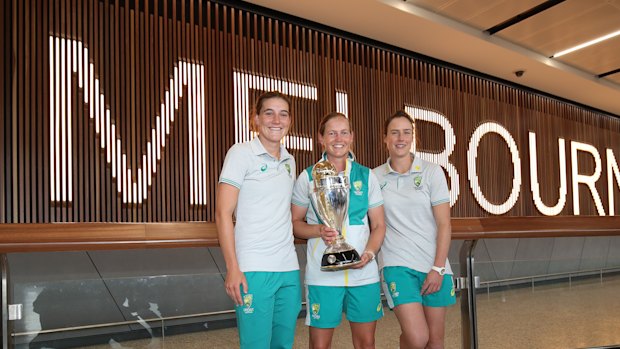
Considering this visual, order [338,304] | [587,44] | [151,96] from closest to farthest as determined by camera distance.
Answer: [338,304] → [151,96] → [587,44]

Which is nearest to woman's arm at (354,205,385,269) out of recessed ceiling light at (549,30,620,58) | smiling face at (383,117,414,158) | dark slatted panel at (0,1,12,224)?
smiling face at (383,117,414,158)

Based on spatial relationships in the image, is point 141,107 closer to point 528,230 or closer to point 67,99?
point 67,99

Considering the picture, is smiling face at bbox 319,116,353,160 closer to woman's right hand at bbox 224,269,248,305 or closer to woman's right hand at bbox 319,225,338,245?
woman's right hand at bbox 319,225,338,245

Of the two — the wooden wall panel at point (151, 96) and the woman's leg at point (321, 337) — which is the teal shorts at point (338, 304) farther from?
the wooden wall panel at point (151, 96)

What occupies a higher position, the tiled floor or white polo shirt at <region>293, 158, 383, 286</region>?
white polo shirt at <region>293, 158, 383, 286</region>

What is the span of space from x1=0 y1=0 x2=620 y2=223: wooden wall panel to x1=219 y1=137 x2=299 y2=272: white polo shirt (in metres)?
2.98

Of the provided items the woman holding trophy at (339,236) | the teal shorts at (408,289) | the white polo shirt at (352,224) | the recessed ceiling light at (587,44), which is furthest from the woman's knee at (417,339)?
the recessed ceiling light at (587,44)

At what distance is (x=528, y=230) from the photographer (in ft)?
9.37

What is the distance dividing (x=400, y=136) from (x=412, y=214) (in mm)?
381

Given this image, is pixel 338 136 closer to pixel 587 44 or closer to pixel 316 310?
pixel 316 310

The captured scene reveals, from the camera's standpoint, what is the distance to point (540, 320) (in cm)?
312

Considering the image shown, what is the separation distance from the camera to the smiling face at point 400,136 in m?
2.53

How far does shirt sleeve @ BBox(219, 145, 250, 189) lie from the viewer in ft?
6.62

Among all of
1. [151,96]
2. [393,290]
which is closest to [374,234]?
[393,290]
